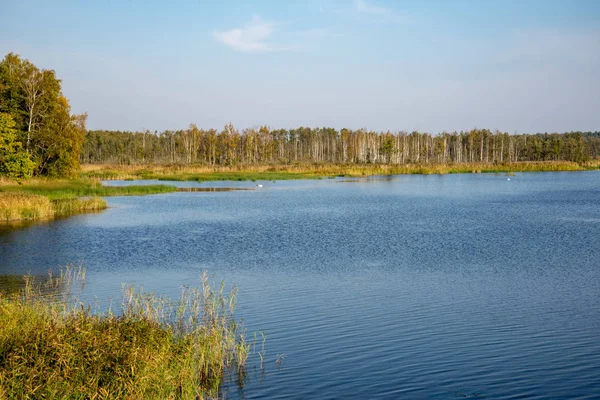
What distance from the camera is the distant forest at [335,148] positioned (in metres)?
128

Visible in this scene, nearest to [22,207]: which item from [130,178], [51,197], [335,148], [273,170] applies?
[51,197]

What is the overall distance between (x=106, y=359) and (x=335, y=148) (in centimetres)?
14488

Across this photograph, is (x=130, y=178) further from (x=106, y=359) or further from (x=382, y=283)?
(x=106, y=359)

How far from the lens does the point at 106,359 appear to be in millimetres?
8531

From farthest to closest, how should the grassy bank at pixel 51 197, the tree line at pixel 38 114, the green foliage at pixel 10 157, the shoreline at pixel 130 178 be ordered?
the tree line at pixel 38 114 → the green foliage at pixel 10 157 → the shoreline at pixel 130 178 → the grassy bank at pixel 51 197

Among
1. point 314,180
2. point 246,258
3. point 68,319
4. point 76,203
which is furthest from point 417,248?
point 314,180

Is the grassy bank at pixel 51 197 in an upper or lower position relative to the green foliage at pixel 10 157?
lower

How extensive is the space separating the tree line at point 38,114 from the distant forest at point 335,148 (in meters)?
61.7

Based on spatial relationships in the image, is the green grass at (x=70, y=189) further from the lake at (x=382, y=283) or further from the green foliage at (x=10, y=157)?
the lake at (x=382, y=283)

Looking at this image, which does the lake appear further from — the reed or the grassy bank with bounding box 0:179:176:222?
the grassy bank with bounding box 0:179:176:222

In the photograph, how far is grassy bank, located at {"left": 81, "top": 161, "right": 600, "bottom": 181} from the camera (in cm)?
8191

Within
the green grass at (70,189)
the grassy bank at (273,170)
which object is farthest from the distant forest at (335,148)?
the green grass at (70,189)

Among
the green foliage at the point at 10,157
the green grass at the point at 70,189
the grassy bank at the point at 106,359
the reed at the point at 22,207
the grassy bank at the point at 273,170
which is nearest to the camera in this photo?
the grassy bank at the point at 106,359

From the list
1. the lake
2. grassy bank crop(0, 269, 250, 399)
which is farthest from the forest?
grassy bank crop(0, 269, 250, 399)
